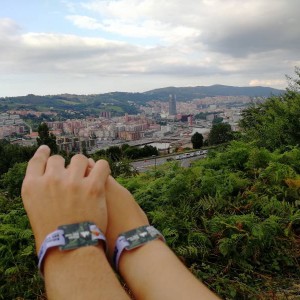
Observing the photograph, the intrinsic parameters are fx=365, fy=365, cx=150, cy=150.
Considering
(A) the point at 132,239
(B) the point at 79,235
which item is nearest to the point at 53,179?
(B) the point at 79,235

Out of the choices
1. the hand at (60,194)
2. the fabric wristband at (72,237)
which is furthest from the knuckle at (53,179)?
the fabric wristband at (72,237)

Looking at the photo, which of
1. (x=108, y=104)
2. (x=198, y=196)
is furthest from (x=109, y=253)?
(x=108, y=104)

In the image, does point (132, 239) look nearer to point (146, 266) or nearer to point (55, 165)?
point (146, 266)

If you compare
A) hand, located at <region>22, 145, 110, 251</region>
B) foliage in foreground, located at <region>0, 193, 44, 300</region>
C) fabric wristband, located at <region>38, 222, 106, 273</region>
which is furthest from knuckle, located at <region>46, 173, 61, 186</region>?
foliage in foreground, located at <region>0, 193, 44, 300</region>

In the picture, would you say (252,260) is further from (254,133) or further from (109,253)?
(254,133)

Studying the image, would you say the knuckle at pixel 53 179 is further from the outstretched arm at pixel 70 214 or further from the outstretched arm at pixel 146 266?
the outstretched arm at pixel 146 266

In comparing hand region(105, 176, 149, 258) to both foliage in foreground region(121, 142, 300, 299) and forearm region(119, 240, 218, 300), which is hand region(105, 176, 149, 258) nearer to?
forearm region(119, 240, 218, 300)
